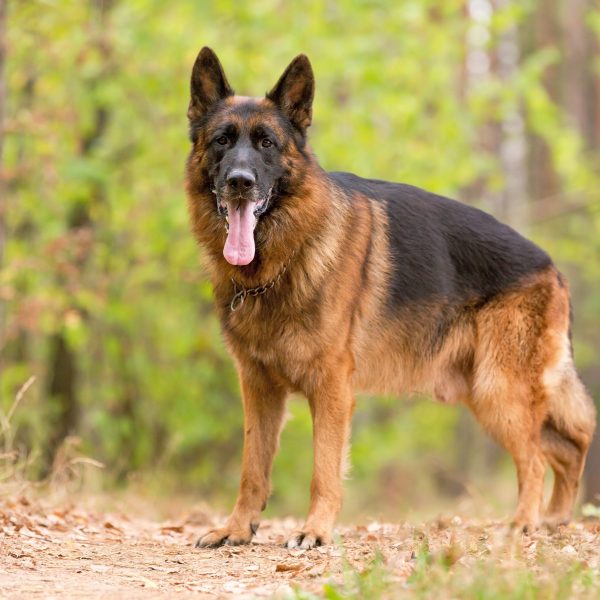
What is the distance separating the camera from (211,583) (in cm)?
455

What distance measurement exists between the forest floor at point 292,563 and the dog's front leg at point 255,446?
6.7 inches

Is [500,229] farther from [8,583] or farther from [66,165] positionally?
[66,165]

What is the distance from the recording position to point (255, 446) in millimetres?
5875

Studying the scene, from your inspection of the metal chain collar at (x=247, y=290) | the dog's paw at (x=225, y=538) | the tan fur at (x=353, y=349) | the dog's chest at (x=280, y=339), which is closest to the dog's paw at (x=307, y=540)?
the tan fur at (x=353, y=349)

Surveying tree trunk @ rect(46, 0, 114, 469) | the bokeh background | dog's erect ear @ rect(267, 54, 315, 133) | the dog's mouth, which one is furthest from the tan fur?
tree trunk @ rect(46, 0, 114, 469)

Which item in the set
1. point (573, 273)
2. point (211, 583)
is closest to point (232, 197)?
point (211, 583)

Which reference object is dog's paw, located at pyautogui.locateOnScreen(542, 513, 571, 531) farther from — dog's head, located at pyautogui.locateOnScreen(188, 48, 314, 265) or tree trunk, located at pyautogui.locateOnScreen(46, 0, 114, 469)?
tree trunk, located at pyautogui.locateOnScreen(46, 0, 114, 469)

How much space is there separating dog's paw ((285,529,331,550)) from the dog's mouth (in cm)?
158

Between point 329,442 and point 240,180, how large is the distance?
1.62 metres

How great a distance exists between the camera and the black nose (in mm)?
5250

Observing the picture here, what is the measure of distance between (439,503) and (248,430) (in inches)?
529

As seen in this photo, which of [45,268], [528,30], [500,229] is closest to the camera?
[500,229]

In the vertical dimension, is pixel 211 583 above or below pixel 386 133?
below

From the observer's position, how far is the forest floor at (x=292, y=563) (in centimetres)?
373
